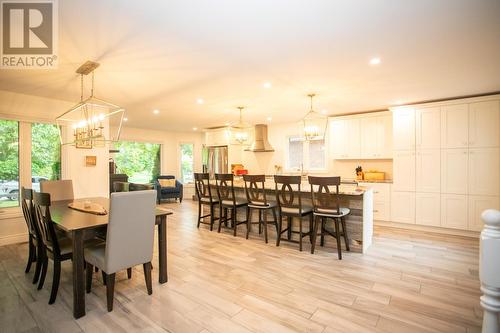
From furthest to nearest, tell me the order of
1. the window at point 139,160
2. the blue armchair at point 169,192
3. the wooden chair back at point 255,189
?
the window at point 139,160, the blue armchair at point 169,192, the wooden chair back at point 255,189

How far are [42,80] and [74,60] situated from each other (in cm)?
113

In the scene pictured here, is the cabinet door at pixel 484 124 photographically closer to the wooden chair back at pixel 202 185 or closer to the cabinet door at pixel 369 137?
the cabinet door at pixel 369 137

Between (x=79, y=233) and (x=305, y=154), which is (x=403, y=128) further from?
(x=79, y=233)

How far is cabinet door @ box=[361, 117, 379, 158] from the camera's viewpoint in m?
5.63

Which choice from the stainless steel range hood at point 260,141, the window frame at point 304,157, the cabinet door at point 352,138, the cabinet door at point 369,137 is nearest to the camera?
the cabinet door at point 369,137

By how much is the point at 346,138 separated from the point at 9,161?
656 cm

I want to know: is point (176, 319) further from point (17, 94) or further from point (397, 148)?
point (397, 148)

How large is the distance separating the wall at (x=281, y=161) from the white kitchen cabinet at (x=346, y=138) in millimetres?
346

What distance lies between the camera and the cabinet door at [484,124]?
418 centimetres

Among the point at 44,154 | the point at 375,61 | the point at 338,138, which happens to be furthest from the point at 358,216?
the point at 44,154

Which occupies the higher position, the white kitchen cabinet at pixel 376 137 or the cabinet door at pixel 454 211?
the white kitchen cabinet at pixel 376 137

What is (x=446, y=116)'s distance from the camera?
4.60 metres

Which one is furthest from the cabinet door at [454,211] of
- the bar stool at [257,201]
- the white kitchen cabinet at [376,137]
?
the bar stool at [257,201]

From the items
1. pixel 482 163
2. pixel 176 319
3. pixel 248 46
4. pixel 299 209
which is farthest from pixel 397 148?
pixel 176 319
